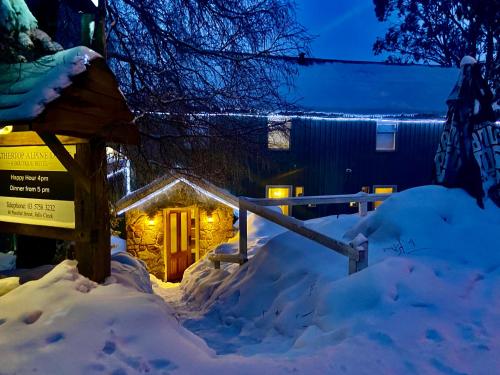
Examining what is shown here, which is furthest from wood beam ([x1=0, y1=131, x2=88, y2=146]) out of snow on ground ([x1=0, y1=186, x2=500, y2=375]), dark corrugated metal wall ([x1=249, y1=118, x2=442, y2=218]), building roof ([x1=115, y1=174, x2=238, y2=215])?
dark corrugated metal wall ([x1=249, y1=118, x2=442, y2=218])

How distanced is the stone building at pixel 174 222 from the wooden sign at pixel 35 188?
6.99m

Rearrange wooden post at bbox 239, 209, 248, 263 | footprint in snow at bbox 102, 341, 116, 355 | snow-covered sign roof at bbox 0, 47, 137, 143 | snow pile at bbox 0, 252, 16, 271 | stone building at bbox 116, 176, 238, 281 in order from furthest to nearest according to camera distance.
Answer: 1. stone building at bbox 116, 176, 238, 281
2. wooden post at bbox 239, 209, 248, 263
3. snow pile at bbox 0, 252, 16, 271
4. snow-covered sign roof at bbox 0, 47, 137, 143
5. footprint in snow at bbox 102, 341, 116, 355

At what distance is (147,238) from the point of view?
41.7 ft

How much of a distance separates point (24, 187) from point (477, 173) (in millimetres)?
7121

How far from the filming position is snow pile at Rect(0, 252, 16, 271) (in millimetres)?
6132

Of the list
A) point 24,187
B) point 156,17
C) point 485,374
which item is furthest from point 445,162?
point 24,187

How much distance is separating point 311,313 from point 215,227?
8509 millimetres

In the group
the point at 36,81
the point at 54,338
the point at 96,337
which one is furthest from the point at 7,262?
the point at 96,337

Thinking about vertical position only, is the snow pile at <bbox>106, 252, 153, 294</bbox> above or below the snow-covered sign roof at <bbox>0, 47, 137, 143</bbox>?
below

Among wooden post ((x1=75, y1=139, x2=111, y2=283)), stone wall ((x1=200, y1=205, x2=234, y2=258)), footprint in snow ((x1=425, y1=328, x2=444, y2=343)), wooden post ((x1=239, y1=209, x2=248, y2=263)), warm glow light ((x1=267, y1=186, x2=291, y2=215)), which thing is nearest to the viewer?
footprint in snow ((x1=425, y1=328, x2=444, y2=343))

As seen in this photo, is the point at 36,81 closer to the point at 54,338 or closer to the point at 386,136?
the point at 54,338

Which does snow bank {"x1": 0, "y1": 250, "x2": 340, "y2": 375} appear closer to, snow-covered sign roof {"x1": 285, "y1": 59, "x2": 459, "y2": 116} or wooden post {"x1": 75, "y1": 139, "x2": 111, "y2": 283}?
wooden post {"x1": 75, "y1": 139, "x2": 111, "y2": 283}

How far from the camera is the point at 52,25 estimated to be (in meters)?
6.04

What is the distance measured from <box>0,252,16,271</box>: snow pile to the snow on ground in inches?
72.7
